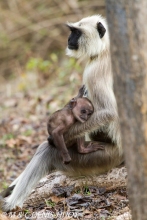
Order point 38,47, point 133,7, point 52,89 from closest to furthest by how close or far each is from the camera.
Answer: point 133,7 < point 52,89 < point 38,47

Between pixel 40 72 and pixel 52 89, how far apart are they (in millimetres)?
1289

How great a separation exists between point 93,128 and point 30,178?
2.47ft

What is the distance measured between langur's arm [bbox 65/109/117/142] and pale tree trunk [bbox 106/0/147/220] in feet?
5.27

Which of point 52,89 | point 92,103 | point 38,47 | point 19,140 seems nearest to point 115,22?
point 92,103

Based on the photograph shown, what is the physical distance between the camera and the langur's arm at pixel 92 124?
13.8 ft

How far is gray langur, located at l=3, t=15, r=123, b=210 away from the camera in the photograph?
424 centimetres

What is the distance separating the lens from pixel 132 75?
8.18 feet

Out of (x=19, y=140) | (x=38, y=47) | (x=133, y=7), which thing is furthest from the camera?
(x=38, y=47)

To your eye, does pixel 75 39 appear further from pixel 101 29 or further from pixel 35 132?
pixel 35 132

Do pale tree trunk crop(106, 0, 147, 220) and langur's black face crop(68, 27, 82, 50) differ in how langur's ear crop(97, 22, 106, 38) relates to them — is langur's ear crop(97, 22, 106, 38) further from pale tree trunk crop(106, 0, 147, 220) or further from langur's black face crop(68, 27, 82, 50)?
pale tree trunk crop(106, 0, 147, 220)

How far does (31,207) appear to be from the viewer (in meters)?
4.49

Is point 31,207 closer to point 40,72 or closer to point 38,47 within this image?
point 40,72

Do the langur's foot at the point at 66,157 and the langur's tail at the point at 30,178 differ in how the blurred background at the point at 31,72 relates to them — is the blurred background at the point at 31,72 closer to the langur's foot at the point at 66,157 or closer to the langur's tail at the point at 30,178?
the langur's tail at the point at 30,178

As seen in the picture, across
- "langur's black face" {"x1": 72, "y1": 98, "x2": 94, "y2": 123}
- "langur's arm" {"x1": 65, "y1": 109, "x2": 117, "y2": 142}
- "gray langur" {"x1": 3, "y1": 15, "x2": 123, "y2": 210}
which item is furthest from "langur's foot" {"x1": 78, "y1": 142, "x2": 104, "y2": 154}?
"langur's black face" {"x1": 72, "y1": 98, "x2": 94, "y2": 123}
